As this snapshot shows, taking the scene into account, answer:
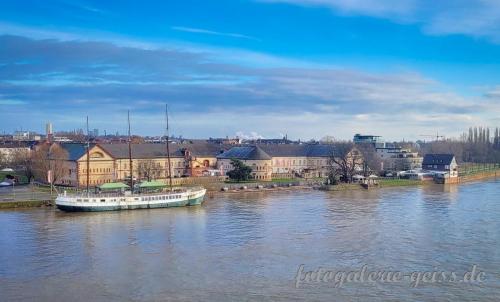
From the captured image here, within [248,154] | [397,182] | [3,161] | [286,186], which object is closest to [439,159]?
[397,182]

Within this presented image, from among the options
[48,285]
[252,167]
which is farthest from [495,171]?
[48,285]

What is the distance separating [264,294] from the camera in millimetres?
14492

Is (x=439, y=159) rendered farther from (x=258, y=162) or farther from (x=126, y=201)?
(x=126, y=201)

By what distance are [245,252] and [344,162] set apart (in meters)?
30.4

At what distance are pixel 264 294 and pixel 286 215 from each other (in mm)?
13594

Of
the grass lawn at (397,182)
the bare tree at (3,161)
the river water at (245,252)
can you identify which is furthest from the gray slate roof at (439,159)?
the bare tree at (3,161)

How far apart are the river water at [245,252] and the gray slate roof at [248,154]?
17.1 meters

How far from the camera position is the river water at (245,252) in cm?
1484

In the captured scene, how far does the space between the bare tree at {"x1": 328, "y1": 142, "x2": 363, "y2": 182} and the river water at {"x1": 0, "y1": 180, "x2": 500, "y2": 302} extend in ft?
52.1

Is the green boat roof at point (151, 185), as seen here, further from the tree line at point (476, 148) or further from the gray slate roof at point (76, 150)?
the tree line at point (476, 148)

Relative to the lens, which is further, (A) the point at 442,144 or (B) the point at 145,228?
(A) the point at 442,144

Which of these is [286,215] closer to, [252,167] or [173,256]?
[173,256]

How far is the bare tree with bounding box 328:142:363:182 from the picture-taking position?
47781mm

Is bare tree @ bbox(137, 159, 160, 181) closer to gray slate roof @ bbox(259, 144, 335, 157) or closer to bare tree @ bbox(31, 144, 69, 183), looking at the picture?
bare tree @ bbox(31, 144, 69, 183)
